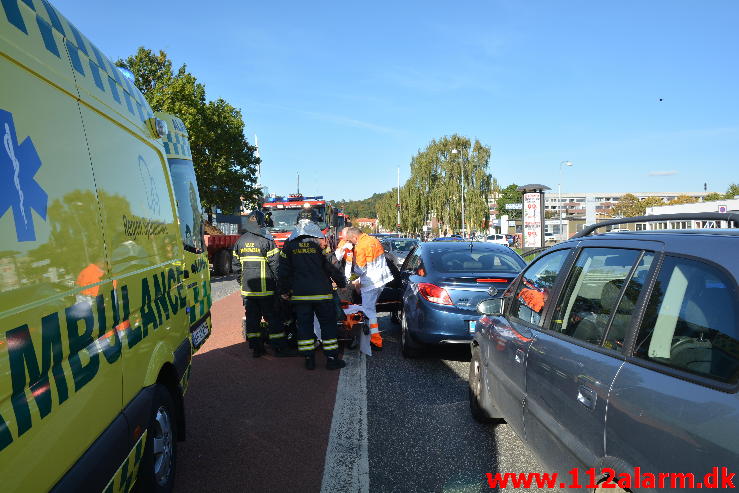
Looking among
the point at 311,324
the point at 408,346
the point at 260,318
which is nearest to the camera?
the point at 311,324

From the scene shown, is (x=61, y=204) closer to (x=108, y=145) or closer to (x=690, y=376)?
(x=108, y=145)

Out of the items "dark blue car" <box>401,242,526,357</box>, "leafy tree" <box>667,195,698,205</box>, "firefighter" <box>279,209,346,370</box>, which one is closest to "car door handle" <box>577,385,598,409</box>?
"dark blue car" <box>401,242,526,357</box>

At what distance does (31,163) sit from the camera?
1802mm

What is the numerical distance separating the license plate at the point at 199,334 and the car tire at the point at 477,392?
2441mm

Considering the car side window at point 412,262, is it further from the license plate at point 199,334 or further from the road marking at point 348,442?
the license plate at point 199,334

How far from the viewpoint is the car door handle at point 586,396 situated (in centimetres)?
228

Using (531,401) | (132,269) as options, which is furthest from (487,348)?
(132,269)

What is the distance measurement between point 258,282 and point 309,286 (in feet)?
2.88

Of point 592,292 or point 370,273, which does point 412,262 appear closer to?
point 370,273

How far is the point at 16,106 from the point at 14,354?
814 millimetres

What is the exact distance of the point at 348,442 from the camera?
4.10 metres

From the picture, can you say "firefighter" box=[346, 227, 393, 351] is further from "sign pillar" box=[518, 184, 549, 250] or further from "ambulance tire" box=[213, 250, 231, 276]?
"ambulance tire" box=[213, 250, 231, 276]

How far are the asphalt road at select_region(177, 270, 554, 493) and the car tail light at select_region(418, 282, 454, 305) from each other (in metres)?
0.84

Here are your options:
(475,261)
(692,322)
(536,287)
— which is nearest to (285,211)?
(475,261)
